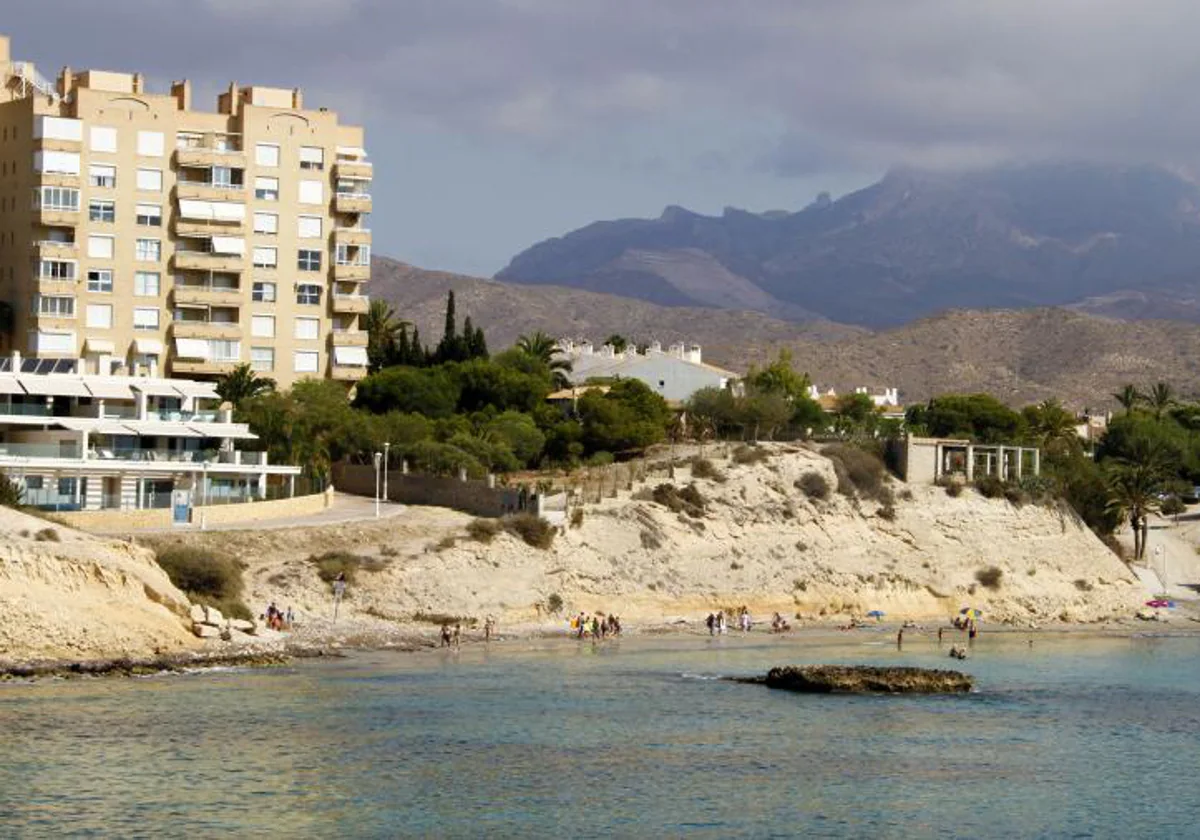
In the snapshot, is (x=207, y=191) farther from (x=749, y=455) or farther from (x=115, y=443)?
(x=749, y=455)

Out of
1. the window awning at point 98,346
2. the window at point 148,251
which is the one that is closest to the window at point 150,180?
the window at point 148,251

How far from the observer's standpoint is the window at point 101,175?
105 meters

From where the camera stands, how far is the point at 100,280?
106 metres

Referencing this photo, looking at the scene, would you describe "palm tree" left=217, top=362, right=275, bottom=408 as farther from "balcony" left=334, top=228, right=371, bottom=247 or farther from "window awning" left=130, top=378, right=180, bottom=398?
"balcony" left=334, top=228, right=371, bottom=247

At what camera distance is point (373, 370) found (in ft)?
386

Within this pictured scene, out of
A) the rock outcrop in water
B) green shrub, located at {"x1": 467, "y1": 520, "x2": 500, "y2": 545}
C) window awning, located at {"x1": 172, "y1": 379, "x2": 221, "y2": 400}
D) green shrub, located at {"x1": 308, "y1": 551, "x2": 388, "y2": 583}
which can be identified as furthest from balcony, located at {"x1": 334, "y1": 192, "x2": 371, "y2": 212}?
the rock outcrop in water

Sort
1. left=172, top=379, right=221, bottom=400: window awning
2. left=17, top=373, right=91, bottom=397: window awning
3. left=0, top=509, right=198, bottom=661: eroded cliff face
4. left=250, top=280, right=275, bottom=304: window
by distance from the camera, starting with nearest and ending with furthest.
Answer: left=0, top=509, right=198, bottom=661: eroded cliff face, left=17, top=373, right=91, bottom=397: window awning, left=172, top=379, right=221, bottom=400: window awning, left=250, top=280, right=275, bottom=304: window

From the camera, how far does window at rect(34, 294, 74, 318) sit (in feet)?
342

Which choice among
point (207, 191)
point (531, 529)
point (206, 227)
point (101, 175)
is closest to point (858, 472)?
point (531, 529)

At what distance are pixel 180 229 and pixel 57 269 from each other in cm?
670

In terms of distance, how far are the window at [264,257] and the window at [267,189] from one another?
2.68 m

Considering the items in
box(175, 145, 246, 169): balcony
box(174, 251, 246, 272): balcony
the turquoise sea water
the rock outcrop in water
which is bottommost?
the turquoise sea water

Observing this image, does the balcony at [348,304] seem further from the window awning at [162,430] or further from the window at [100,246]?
the window awning at [162,430]

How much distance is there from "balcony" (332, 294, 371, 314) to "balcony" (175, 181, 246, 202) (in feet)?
25.7
